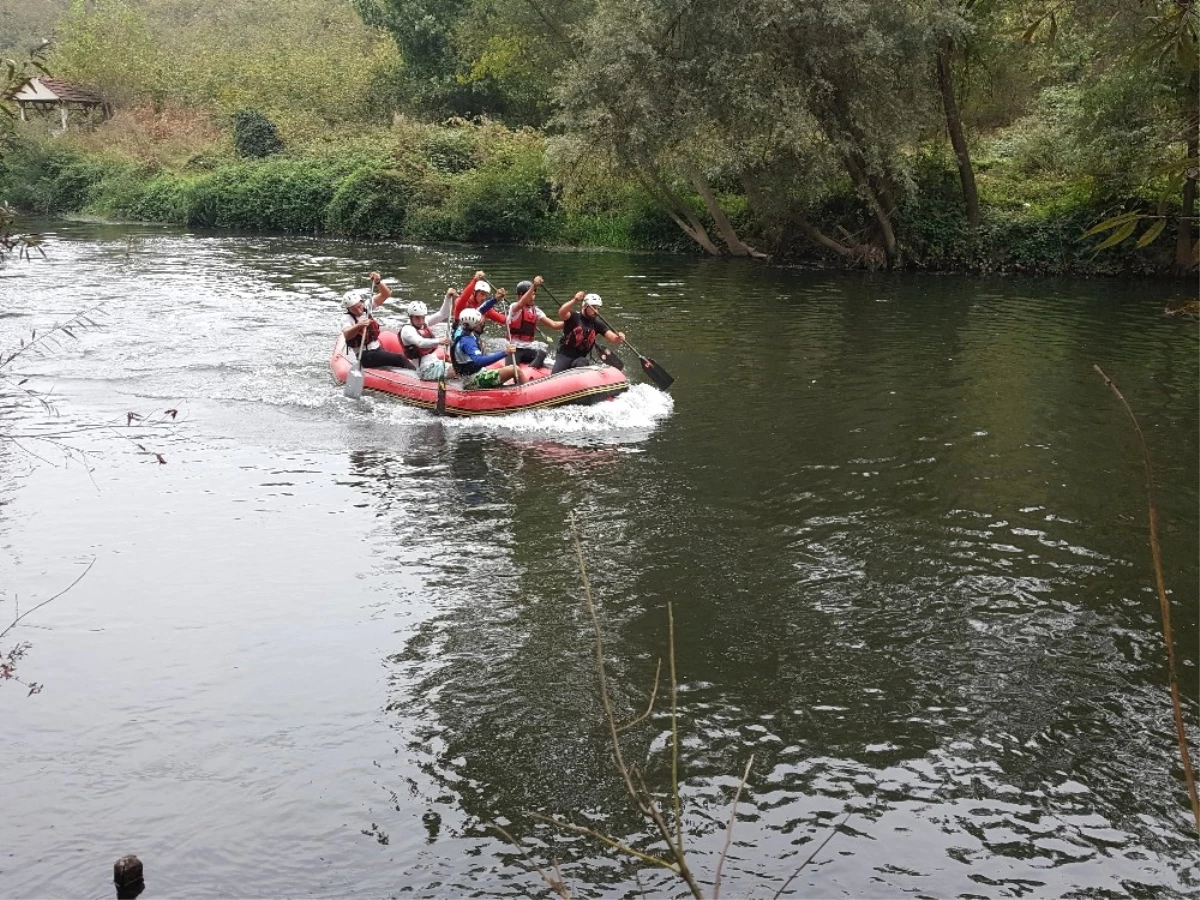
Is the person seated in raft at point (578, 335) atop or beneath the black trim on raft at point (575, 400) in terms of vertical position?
atop

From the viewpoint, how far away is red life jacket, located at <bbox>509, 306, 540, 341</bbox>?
634 inches

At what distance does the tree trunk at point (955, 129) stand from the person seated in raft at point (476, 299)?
13.8 metres

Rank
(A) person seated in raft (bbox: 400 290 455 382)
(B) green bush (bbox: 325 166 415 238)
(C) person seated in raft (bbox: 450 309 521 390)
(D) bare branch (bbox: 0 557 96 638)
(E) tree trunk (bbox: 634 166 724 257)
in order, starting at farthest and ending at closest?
(B) green bush (bbox: 325 166 415 238) < (E) tree trunk (bbox: 634 166 724 257) < (A) person seated in raft (bbox: 400 290 455 382) < (C) person seated in raft (bbox: 450 309 521 390) < (D) bare branch (bbox: 0 557 96 638)

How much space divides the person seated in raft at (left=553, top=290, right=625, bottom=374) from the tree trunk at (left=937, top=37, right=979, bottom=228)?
1376 cm

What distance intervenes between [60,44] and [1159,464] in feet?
179

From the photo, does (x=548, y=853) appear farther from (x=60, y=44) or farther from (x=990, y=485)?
(x=60, y=44)

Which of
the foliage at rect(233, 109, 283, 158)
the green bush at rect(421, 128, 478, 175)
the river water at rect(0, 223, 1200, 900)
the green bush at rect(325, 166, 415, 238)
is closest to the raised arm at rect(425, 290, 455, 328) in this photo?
the river water at rect(0, 223, 1200, 900)

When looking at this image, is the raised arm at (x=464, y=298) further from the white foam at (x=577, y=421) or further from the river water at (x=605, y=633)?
the white foam at (x=577, y=421)

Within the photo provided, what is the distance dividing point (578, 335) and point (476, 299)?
1772 mm

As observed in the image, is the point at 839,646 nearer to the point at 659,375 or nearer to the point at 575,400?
the point at 575,400

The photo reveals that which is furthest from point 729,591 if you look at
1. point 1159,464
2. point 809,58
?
point 809,58

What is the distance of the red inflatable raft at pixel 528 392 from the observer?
14766 mm

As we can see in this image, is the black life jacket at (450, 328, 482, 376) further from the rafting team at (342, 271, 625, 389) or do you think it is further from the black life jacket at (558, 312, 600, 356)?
the black life jacket at (558, 312, 600, 356)

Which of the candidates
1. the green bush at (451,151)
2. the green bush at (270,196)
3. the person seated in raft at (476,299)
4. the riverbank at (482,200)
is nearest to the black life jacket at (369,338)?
the person seated in raft at (476,299)
